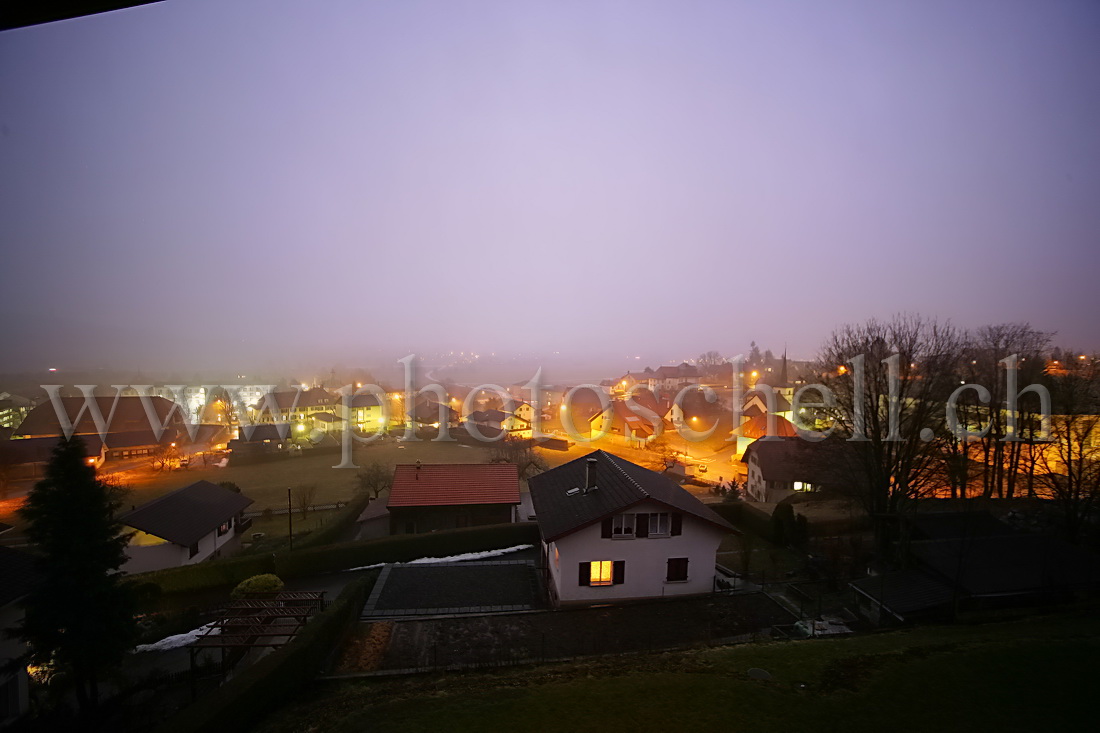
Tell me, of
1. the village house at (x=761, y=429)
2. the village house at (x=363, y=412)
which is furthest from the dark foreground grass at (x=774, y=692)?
the village house at (x=363, y=412)

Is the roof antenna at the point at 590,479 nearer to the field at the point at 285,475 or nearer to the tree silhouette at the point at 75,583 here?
the tree silhouette at the point at 75,583

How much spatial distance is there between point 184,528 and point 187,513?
67.0 inches

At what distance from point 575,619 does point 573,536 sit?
3.08 m

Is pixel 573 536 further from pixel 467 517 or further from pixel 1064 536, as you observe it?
pixel 1064 536

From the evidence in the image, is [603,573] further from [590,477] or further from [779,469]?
[779,469]

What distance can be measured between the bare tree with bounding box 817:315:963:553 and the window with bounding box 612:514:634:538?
1192cm

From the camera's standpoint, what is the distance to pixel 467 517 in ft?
98.8

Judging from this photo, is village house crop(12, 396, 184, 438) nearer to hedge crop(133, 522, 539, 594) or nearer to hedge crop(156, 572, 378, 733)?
hedge crop(133, 522, 539, 594)

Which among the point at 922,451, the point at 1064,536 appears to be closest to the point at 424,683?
the point at 922,451

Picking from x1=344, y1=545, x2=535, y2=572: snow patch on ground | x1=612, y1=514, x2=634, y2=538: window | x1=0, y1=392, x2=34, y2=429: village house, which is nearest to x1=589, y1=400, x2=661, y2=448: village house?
x1=344, y1=545, x2=535, y2=572: snow patch on ground

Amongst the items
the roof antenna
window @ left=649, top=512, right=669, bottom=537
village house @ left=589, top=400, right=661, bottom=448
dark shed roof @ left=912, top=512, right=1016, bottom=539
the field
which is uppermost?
the roof antenna

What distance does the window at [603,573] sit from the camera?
20.2 metres

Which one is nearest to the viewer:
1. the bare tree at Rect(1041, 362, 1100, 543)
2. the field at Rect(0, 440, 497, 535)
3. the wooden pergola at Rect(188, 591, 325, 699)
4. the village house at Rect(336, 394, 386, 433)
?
the wooden pergola at Rect(188, 591, 325, 699)

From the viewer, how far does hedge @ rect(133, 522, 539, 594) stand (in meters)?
22.2
